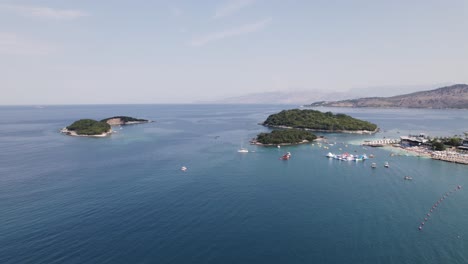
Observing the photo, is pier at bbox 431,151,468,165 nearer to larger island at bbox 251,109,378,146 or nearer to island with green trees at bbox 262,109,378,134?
larger island at bbox 251,109,378,146

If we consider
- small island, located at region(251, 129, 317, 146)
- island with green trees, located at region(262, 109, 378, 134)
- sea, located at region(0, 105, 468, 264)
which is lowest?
sea, located at region(0, 105, 468, 264)

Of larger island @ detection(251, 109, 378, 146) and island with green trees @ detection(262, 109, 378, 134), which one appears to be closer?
larger island @ detection(251, 109, 378, 146)

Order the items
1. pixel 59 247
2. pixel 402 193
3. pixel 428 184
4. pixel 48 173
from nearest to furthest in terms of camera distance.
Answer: pixel 59 247, pixel 402 193, pixel 428 184, pixel 48 173

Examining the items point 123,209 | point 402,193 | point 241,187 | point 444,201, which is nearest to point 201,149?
point 241,187

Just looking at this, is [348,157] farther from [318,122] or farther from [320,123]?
[318,122]

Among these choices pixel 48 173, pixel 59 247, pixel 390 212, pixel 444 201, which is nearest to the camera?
pixel 59 247

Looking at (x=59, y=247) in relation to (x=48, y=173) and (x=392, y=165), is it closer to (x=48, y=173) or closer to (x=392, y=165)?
(x=48, y=173)

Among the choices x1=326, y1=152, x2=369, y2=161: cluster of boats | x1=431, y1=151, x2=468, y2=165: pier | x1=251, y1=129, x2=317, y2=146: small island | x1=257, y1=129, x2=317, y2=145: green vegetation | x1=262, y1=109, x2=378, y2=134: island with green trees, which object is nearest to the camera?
x1=431, y1=151, x2=468, y2=165: pier

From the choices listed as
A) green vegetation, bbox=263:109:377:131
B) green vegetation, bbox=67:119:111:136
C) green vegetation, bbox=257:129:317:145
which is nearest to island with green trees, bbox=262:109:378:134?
green vegetation, bbox=263:109:377:131
